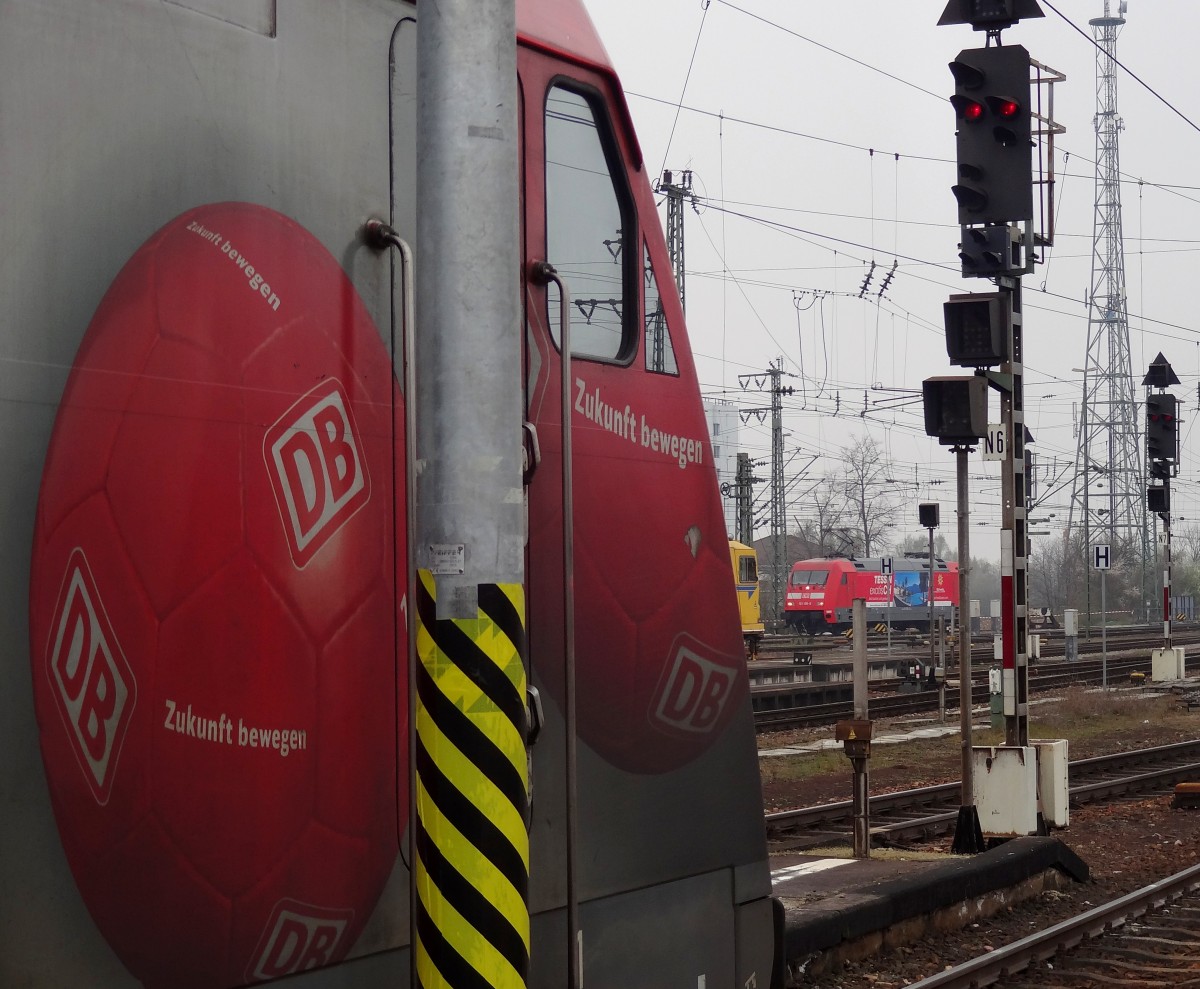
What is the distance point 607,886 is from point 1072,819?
11875mm

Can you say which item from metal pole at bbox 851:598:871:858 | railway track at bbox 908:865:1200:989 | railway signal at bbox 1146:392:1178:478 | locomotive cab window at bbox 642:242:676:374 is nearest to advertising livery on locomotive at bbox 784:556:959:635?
railway signal at bbox 1146:392:1178:478

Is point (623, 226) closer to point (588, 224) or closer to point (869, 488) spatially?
point (588, 224)

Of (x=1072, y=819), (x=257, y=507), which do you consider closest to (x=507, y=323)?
(x=257, y=507)

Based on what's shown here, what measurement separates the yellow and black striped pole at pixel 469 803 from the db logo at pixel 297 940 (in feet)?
0.72

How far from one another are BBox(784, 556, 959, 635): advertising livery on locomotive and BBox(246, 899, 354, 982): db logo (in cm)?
5178

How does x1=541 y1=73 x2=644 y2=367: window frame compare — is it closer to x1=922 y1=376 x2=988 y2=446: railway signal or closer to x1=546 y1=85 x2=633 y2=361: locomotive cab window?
x1=546 y1=85 x2=633 y2=361: locomotive cab window

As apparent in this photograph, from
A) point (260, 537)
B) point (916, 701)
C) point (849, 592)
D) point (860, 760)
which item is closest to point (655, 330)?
point (260, 537)

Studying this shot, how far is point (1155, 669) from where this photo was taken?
108 ft

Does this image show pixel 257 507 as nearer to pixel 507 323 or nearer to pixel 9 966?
pixel 507 323

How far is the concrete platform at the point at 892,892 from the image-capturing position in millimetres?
8320

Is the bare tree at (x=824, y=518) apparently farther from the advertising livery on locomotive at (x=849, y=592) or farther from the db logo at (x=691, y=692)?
the db logo at (x=691, y=692)

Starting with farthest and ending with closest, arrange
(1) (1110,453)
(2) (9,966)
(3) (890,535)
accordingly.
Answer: (3) (890,535) → (1) (1110,453) → (2) (9,966)

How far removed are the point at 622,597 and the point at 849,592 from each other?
52.7 m

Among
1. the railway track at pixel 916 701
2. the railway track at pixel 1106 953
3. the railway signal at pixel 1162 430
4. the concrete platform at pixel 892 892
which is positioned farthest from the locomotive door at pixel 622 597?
the railway signal at pixel 1162 430
